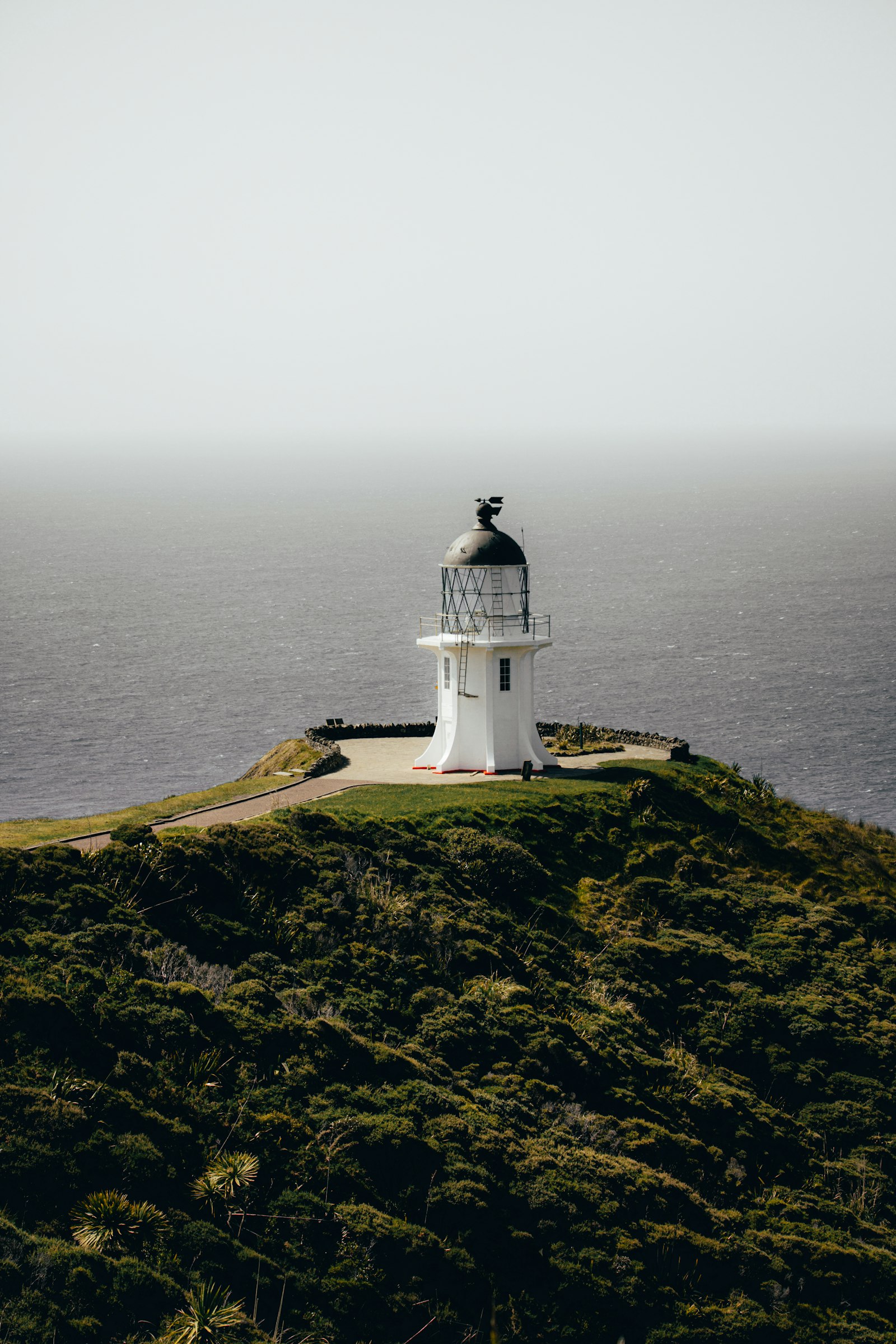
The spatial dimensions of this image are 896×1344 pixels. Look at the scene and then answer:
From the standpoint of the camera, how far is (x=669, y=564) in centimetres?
17312

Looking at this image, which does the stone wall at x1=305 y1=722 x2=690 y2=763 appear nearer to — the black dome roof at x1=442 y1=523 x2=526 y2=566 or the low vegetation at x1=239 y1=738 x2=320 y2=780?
the low vegetation at x1=239 y1=738 x2=320 y2=780

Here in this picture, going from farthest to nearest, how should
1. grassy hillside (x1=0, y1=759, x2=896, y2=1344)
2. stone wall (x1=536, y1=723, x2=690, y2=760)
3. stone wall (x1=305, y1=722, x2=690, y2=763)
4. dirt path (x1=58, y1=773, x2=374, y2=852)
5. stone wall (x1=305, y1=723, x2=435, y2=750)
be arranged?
stone wall (x1=305, y1=723, x2=435, y2=750), stone wall (x1=305, y1=722, x2=690, y2=763), stone wall (x1=536, y1=723, x2=690, y2=760), dirt path (x1=58, y1=773, x2=374, y2=852), grassy hillside (x1=0, y1=759, x2=896, y2=1344)

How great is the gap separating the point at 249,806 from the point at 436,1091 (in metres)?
15.3

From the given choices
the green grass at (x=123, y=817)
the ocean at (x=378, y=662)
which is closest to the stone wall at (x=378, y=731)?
the green grass at (x=123, y=817)

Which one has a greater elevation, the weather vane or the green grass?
the weather vane

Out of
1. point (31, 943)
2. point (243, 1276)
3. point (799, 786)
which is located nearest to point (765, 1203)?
point (243, 1276)

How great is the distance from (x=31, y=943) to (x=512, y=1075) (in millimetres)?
10619

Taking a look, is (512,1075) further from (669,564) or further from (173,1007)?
(669,564)

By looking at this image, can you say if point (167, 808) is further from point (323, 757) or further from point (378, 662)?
point (378, 662)

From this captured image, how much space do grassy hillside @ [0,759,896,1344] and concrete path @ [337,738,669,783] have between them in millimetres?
4391

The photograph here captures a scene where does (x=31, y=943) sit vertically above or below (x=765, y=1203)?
above

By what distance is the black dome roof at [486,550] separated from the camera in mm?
47969

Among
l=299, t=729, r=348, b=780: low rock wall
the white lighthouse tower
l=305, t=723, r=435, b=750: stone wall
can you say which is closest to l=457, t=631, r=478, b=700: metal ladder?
the white lighthouse tower

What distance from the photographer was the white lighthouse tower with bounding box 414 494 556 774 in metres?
47.8
